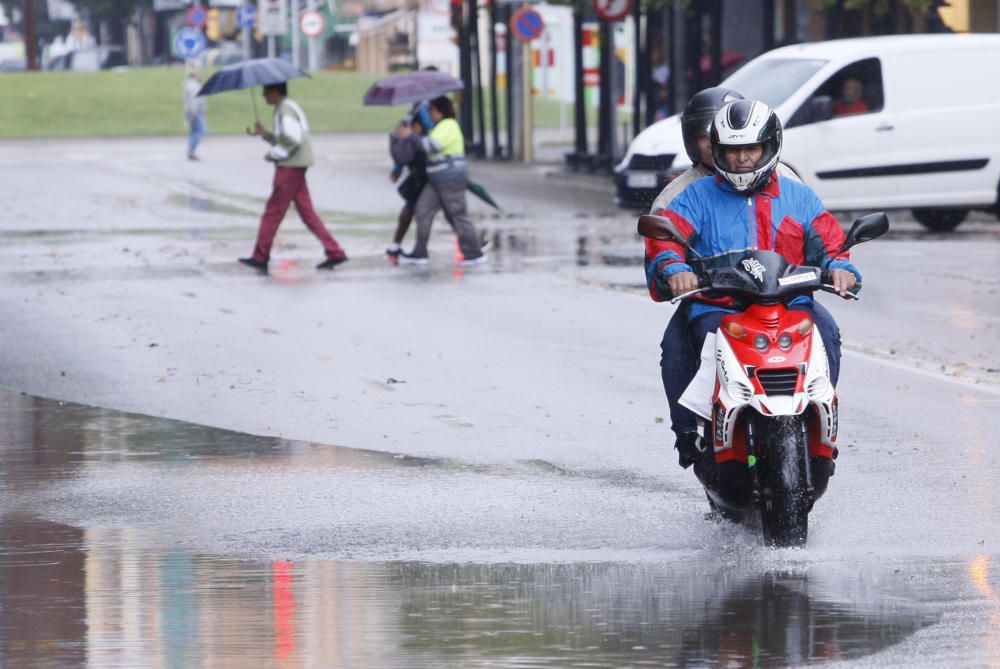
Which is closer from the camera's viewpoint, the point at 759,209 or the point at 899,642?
the point at 899,642

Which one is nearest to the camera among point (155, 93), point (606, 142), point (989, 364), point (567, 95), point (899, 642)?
point (899, 642)

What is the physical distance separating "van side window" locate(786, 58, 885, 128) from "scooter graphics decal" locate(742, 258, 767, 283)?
16439 millimetres

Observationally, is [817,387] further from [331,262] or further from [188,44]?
[188,44]

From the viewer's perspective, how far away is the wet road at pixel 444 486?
6.25m

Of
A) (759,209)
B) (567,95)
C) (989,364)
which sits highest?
(759,209)

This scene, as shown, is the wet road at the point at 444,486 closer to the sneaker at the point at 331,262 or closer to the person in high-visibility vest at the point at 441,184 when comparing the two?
the sneaker at the point at 331,262

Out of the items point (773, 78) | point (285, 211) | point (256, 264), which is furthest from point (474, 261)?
point (773, 78)

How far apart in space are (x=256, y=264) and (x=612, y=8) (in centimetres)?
1415

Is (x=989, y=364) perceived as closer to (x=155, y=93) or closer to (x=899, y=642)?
(x=899, y=642)

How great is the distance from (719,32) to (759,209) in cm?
2549

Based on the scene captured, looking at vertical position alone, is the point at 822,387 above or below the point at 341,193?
above

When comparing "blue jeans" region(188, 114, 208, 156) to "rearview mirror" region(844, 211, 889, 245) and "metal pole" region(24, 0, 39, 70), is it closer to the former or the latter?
"metal pole" region(24, 0, 39, 70)

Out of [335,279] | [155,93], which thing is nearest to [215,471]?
[335,279]

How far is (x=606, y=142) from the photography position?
3547cm
